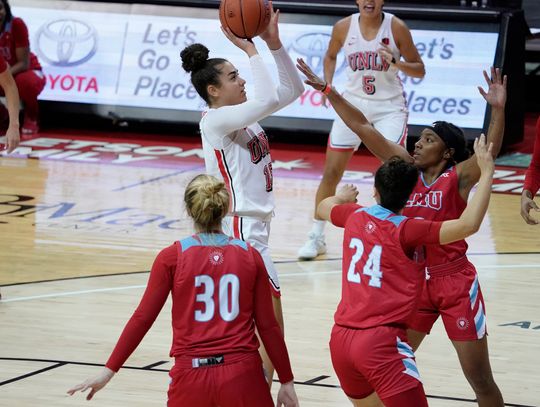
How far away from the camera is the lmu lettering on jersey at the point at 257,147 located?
5412mm

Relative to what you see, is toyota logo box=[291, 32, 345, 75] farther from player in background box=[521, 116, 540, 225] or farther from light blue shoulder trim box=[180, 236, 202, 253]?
light blue shoulder trim box=[180, 236, 202, 253]

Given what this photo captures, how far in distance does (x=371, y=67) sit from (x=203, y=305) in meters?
5.59

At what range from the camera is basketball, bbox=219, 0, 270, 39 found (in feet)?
20.2

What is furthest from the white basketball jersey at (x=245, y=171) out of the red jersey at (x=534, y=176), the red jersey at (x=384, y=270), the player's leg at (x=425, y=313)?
the red jersey at (x=534, y=176)

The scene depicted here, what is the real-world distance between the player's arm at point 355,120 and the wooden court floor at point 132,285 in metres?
1.29

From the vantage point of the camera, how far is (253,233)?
5402mm

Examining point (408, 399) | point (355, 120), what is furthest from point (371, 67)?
point (408, 399)

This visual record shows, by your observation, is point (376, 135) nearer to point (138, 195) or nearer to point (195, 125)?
point (138, 195)

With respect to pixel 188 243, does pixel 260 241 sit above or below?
below

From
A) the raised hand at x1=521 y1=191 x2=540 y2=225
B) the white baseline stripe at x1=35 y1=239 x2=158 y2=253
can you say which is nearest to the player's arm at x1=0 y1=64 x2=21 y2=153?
the white baseline stripe at x1=35 y1=239 x2=158 y2=253

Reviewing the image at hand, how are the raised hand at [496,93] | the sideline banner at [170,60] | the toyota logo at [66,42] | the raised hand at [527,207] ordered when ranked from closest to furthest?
the raised hand at [496,93] < the raised hand at [527,207] < the sideline banner at [170,60] < the toyota logo at [66,42]

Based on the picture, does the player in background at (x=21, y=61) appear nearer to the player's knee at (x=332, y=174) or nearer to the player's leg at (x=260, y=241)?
the player's knee at (x=332, y=174)

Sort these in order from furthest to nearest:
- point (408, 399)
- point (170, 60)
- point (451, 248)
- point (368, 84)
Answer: point (170, 60), point (368, 84), point (451, 248), point (408, 399)

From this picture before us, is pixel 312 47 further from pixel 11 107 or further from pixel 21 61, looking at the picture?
pixel 11 107
